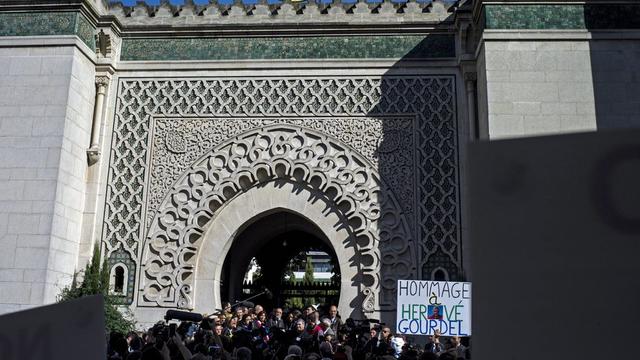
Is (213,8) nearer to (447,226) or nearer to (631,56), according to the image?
(447,226)

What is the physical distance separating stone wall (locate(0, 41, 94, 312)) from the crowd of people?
8.96ft

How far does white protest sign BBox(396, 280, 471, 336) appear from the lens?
821cm

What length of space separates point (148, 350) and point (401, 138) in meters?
6.51

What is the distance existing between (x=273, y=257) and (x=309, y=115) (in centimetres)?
507

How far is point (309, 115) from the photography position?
412 inches

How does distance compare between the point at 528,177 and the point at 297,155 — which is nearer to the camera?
the point at 528,177

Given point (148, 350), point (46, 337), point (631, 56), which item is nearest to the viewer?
point (46, 337)

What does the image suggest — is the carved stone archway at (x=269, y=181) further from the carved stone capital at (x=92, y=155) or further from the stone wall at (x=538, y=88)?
the stone wall at (x=538, y=88)

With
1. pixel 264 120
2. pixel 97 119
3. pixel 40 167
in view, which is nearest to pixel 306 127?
pixel 264 120

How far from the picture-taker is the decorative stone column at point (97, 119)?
33.9 feet

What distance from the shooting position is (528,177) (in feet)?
5.66

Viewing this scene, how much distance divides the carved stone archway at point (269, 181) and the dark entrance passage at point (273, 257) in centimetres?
94

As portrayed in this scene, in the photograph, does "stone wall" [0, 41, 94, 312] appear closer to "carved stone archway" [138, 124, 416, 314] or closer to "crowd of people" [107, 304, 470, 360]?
"carved stone archway" [138, 124, 416, 314]

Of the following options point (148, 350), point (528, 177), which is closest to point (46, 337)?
point (528, 177)
